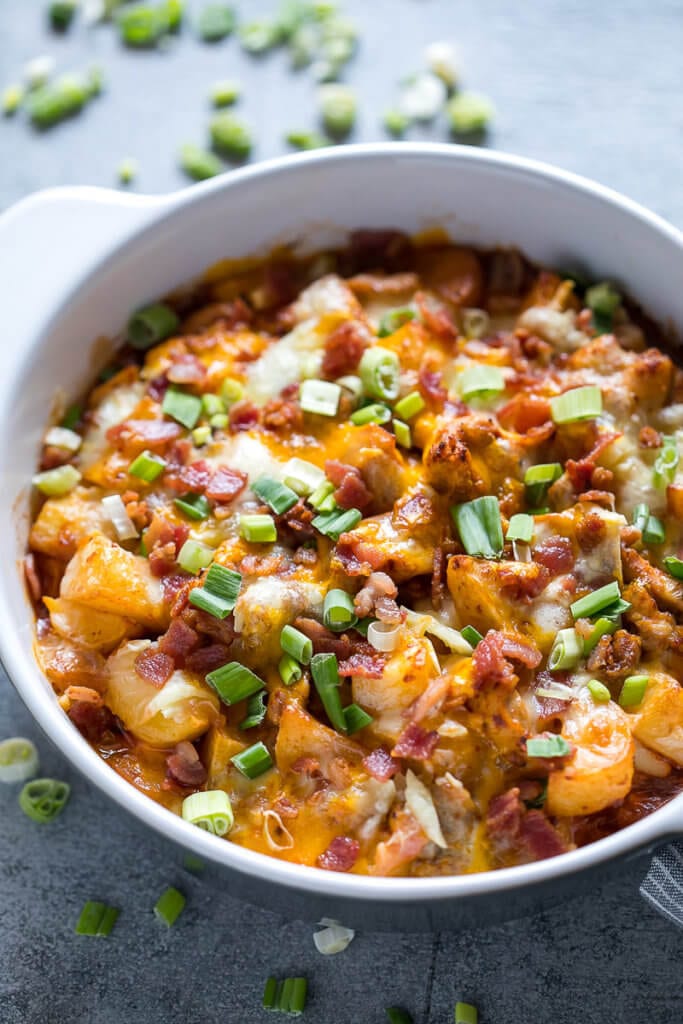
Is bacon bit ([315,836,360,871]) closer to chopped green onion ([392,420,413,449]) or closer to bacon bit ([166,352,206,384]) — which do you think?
chopped green onion ([392,420,413,449])

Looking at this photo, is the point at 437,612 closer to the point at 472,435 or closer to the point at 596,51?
the point at 472,435

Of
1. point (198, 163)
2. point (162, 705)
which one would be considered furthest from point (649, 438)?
point (198, 163)

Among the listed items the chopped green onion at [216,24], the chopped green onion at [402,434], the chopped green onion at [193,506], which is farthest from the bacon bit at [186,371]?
the chopped green onion at [216,24]

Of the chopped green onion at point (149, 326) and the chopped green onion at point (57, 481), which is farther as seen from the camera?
the chopped green onion at point (149, 326)

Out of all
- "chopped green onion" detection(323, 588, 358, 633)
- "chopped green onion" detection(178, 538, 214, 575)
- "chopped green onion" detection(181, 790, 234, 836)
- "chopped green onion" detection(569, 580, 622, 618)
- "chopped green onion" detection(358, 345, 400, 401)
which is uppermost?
"chopped green onion" detection(358, 345, 400, 401)

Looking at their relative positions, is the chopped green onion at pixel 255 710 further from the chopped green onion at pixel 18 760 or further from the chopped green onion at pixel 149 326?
the chopped green onion at pixel 149 326

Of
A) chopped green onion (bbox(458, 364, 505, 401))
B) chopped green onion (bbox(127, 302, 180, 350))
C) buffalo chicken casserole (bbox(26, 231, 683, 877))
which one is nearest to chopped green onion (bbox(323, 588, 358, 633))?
buffalo chicken casserole (bbox(26, 231, 683, 877))

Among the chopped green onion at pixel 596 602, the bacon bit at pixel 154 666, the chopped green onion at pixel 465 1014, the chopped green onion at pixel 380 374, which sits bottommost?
the chopped green onion at pixel 465 1014
